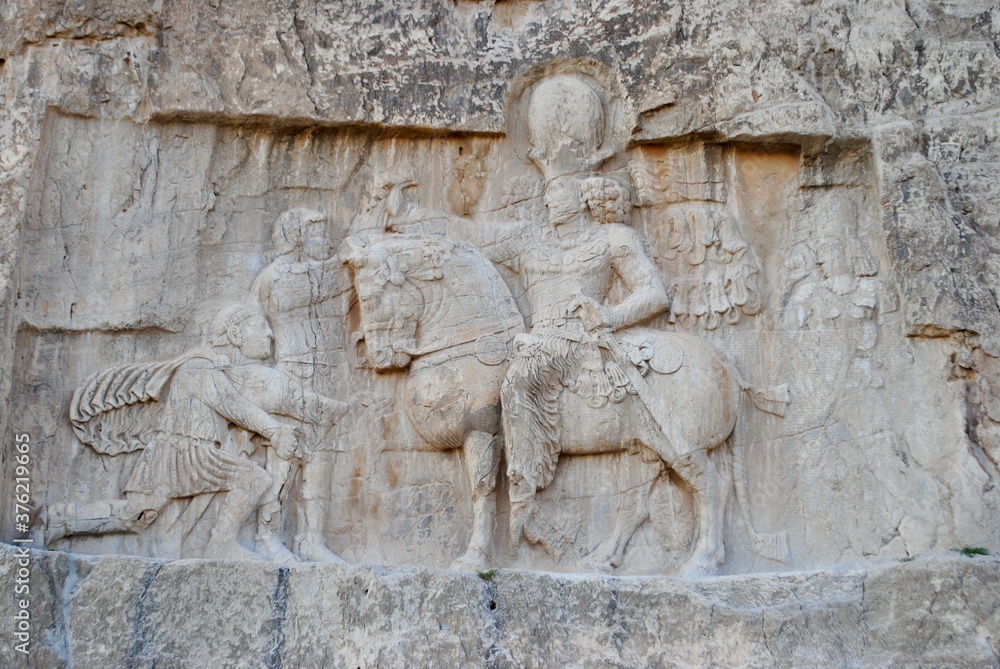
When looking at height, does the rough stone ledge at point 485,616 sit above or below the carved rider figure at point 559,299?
below

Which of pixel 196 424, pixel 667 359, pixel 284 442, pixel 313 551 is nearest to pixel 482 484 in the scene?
pixel 313 551

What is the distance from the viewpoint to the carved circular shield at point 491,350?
755 cm

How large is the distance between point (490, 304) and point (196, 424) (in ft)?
6.03

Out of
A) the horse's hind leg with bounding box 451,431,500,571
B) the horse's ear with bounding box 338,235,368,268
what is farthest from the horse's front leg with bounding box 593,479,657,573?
the horse's ear with bounding box 338,235,368,268

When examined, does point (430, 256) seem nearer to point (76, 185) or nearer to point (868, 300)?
point (76, 185)

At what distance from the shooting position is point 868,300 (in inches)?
303

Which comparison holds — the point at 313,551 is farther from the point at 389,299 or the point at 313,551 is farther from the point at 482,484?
the point at 389,299

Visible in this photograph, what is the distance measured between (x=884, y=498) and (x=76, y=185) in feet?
16.5

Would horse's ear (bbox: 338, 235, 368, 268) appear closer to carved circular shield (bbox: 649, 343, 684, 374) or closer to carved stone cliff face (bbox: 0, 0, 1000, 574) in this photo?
carved stone cliff face (bbox: 0, 0, 1000, 574)

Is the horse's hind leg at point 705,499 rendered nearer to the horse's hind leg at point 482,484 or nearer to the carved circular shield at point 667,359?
the carved circular shield at point 667,359

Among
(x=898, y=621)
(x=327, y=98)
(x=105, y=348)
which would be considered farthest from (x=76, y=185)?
(x=898, y=621)

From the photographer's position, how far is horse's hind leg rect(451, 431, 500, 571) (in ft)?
24.1

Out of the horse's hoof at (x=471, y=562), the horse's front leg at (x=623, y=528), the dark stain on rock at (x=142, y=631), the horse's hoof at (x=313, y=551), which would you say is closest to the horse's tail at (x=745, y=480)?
the horse's front leg at (x=623, y=528)

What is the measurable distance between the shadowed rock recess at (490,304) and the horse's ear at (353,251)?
0.11 feet
